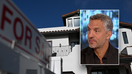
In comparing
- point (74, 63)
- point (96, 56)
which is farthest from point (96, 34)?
point (74, 63)

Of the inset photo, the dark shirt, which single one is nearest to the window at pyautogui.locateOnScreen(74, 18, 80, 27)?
the inset photo

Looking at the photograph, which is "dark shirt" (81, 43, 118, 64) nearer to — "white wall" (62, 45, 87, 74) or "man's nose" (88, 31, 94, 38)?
"white wall" (62, 45, 87, 74)

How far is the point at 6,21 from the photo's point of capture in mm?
2193

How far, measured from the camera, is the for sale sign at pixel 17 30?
2.15 m

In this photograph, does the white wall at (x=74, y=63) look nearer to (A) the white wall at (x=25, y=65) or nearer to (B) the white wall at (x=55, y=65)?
(B) the white wall at (x=55, y=65)

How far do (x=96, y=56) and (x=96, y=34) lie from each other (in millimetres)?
1998

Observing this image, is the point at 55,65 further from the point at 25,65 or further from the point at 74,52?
the point at 74,52

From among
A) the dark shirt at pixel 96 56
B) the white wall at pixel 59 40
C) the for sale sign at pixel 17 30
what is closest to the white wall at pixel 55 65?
the for sale sign at pixel 17 30

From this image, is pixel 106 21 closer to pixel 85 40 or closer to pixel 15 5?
pixel 85 40

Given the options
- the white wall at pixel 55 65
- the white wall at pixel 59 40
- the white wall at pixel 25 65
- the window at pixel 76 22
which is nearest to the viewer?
the white wall at pixel 25 65

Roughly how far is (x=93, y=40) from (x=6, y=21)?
1133 cm

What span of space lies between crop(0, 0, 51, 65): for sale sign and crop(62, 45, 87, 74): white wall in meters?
10.2

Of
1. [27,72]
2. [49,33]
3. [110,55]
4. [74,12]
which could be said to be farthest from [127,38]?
[27,72]

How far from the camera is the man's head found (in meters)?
12.9
